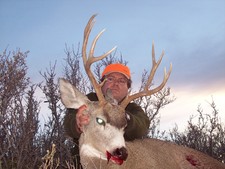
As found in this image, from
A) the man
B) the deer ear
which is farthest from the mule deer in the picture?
the man

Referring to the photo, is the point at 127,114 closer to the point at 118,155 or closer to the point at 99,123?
the point at 99,123

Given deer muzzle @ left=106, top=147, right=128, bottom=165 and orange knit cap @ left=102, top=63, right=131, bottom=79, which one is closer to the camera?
deer muzzle @ left=106, top=147, right=128, bottom=165

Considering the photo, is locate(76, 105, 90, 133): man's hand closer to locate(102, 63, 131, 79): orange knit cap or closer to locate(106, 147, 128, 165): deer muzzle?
locate(106, 147, 128, 165): deer muzzle

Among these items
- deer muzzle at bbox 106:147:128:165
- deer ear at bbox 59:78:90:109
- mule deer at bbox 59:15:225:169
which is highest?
deer ear at bbox 59:78:90:109

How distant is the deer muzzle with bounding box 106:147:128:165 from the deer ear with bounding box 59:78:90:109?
77 centimetres

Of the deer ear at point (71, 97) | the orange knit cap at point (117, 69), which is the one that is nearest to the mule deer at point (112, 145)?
the deer ear at point (71, 97)

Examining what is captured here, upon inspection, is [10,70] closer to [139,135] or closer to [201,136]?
[139,135]

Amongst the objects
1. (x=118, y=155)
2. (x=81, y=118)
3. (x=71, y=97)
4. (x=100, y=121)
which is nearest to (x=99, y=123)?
(x=100, y=121)

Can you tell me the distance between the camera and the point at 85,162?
4863 mm

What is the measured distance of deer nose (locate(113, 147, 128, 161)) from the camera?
4.46m

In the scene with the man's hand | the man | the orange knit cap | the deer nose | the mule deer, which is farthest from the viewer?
the orange knit cap

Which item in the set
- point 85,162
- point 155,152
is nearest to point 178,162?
point 155,152

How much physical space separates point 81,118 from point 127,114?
0.59 meters

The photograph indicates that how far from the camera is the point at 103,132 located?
4566 mm
